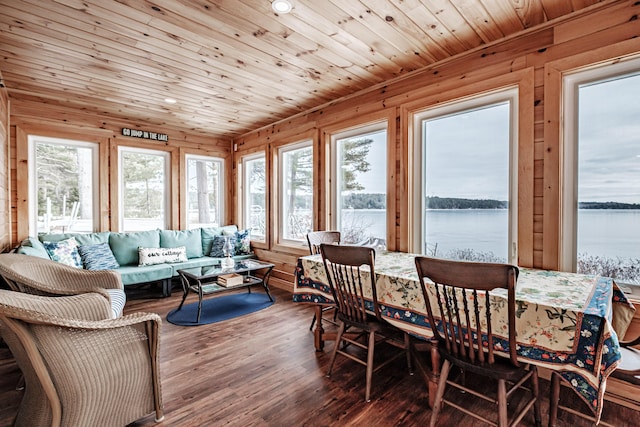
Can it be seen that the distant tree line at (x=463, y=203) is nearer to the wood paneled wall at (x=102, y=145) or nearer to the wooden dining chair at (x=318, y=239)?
the wooden dining chair at (x=318, y=239)

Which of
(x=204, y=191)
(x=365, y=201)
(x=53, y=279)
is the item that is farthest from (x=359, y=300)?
(x=204, y=191)

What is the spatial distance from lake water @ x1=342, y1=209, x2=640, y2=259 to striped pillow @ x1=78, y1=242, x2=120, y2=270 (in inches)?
120

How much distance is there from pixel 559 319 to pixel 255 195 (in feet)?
15.3

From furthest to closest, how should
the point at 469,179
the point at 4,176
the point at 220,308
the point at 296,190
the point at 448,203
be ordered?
the point at 296,190 < the point at 220,308 < the point at 4,176 < the point at 448,203 < the point at 469,179

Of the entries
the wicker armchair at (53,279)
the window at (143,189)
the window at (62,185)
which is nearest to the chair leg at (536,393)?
the wicker armchair at (53,279)

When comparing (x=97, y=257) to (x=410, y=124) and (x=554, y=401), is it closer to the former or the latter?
(x=410, y=124)

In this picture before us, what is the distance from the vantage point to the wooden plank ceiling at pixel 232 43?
2.09 m

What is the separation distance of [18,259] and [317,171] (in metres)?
2.99

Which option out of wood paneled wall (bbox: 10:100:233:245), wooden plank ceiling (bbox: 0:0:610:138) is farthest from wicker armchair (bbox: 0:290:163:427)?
wood paneled wall (bbox: 10:100:233:245)

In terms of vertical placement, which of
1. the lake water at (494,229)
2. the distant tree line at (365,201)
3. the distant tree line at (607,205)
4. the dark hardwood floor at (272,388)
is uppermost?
the distant tree line at (365,201)

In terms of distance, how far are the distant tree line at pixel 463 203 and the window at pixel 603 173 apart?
1.55 ft

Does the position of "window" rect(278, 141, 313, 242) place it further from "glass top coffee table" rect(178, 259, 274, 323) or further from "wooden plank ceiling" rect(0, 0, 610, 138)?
"wooden plank ceiling" rect(0, 0, 610, 138)

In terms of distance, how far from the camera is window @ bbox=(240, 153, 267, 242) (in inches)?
206

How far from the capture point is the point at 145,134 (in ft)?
15.7
